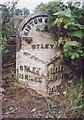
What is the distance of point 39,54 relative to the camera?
6.31 feet

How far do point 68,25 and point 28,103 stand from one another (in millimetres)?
528

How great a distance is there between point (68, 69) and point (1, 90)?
45cm

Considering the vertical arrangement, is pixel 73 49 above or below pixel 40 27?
below

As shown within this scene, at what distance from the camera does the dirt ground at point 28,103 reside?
5.79ft

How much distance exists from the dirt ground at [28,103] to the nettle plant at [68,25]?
0.29 meters

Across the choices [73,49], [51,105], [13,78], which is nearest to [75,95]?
[51,105]

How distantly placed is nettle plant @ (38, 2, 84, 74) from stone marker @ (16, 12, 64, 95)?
51 mm

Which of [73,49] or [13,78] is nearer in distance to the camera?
[73,49]

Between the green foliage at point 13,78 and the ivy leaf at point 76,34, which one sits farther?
the green foliage at point 13,78

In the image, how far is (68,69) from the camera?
1.93 meters

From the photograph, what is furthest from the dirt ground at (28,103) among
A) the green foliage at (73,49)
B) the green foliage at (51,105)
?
the green foliage at (73,49)

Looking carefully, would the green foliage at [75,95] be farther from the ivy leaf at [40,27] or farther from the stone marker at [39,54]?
the ivy leaf at [40,27]

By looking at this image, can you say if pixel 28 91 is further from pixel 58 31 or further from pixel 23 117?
pixel 58 31

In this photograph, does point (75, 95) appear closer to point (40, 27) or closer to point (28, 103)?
point (28, 103)
